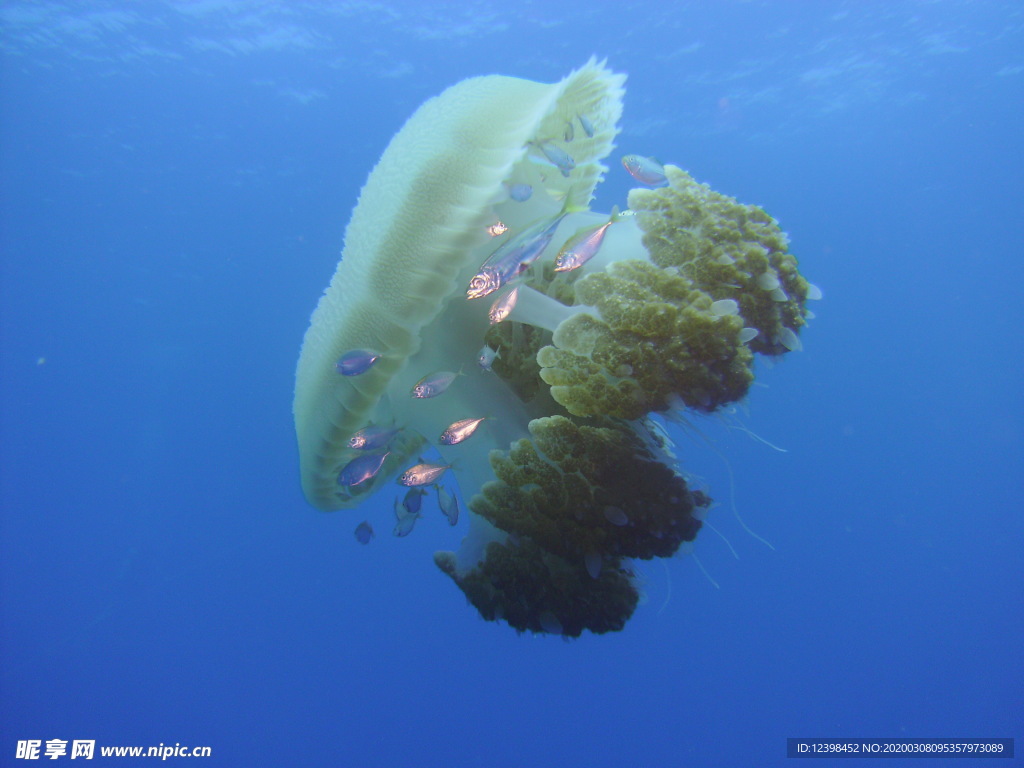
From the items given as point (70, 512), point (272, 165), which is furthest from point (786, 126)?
point (70, 512)

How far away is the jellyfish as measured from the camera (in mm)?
2377

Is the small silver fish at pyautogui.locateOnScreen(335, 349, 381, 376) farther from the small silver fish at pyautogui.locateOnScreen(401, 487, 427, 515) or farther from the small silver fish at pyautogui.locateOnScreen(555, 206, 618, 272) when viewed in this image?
the small silver fish at pyautogui.locateOnScreen(401, 487, 427, 515)

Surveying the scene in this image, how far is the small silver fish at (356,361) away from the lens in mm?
2521

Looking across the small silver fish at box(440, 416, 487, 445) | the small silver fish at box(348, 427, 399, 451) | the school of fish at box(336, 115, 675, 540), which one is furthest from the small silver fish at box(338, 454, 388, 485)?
the small silver fish at box(440, 416, 487, 445)

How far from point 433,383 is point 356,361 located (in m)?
0.44

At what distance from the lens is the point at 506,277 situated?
2543mm

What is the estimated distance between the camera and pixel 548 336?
2.95m

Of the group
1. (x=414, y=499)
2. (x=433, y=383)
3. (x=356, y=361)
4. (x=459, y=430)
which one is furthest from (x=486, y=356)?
(x=414, y=499)

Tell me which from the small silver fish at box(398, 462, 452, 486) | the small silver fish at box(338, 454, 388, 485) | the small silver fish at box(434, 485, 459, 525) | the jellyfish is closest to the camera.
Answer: the jellyfish

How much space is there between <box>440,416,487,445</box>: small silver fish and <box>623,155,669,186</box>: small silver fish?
69.3 inches

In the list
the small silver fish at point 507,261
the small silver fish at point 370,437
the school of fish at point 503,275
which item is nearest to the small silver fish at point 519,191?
the school of fish at point 503,275

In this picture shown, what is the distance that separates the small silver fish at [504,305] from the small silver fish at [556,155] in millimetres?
709

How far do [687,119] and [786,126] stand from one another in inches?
194

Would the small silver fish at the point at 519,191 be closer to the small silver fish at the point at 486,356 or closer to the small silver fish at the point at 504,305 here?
the small silver fish at the point at 504,305
